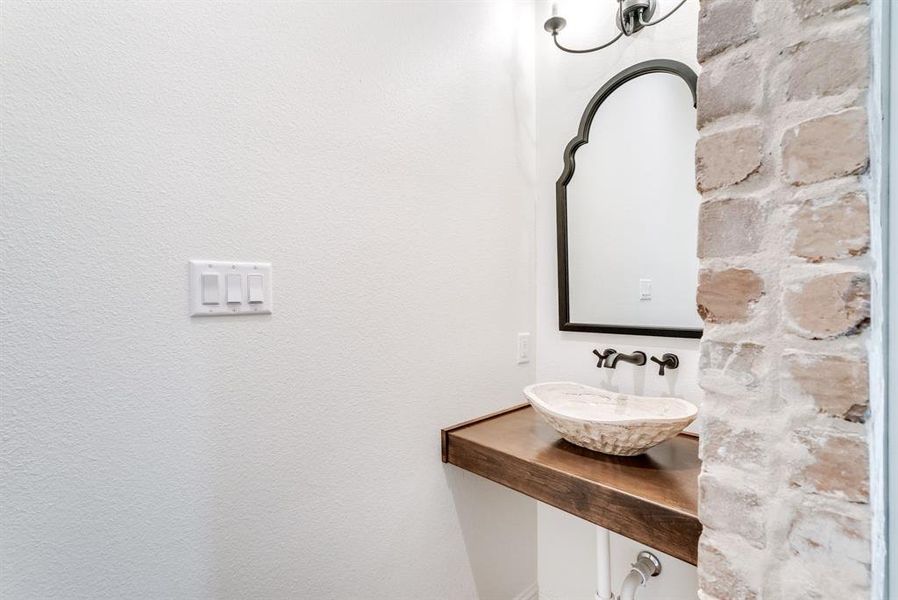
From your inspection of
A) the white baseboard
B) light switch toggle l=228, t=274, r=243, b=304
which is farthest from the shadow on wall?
light switch toggle l=228, t=274, r=243, b=304

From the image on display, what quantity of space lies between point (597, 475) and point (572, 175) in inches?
41.2

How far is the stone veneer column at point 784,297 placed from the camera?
0.52 m

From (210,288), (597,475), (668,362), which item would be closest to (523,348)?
(668,362)

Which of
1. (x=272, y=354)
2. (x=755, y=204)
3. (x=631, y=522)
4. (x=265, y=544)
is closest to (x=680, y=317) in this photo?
(x=631, y=522)

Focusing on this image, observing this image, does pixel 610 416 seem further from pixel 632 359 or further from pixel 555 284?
pixel 555 284

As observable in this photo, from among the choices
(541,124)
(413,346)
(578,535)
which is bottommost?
(578,535)

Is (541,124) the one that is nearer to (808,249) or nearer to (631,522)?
(808,249)

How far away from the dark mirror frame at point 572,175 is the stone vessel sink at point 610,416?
22 centimetres

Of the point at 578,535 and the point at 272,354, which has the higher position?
the point at 272,354

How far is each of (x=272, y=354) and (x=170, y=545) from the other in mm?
438

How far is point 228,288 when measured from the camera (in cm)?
92

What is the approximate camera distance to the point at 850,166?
0.51 m

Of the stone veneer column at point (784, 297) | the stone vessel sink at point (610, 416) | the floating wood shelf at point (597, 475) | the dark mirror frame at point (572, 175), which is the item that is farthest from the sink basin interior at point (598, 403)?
the stone veneer column at point (784, 297)

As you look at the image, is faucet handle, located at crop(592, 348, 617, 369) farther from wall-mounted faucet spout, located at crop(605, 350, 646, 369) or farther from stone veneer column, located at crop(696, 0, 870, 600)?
stone veneer column, located at crop(696, 0, 870, 600)
